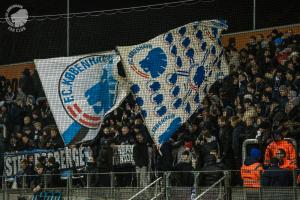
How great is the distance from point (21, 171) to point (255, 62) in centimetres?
503

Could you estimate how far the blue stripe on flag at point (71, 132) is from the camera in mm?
17250

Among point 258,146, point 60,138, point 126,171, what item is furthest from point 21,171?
point 258,146

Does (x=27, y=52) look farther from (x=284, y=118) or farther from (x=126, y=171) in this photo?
(x=284, y=118)

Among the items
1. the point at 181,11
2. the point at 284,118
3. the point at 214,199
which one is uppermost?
the point at 181,11

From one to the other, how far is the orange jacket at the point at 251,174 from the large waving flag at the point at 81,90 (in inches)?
181

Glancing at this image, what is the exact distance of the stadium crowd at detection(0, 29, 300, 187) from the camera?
44.4 ft

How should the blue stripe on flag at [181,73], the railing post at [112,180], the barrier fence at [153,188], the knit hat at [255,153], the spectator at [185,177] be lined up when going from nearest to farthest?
the barrier fence at [153,188] < the knit hat at [255,153] < the spectator at [185,177] < the railing post at [112,180] < the blue stripe on flag at [181,73]

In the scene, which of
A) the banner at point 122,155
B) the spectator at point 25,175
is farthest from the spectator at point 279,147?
the spectator at point 25,175

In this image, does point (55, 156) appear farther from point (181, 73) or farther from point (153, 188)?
point (153, 188)

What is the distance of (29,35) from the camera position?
64.9 feet

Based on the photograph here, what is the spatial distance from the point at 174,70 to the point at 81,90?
2145mm

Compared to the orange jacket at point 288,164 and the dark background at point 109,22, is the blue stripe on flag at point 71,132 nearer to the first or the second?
the dark background at point 109,22

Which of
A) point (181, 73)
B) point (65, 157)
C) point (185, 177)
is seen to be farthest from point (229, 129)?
point (65, 157)

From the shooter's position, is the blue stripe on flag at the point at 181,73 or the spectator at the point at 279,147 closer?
the spectator at the point at 279,147
